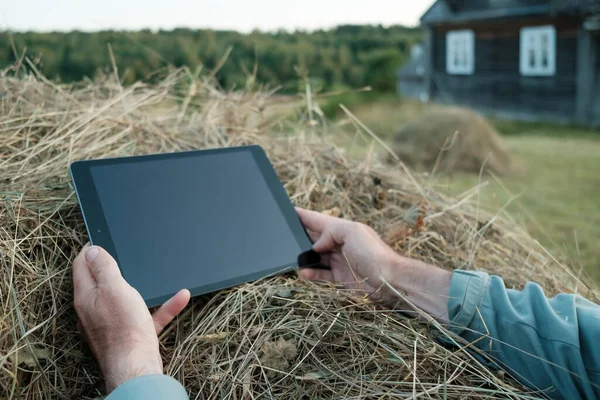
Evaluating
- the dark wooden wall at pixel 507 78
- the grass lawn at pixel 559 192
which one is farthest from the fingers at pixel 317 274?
the dark wooden wall at pixel 507 78

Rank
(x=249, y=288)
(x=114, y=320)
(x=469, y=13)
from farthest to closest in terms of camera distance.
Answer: (x=469, y=13) < (x=249, y=288) < (x=114, y=320)

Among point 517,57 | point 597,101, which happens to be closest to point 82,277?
point 597,101

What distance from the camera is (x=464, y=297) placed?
140 cm

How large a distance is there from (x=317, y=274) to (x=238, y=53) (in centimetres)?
677

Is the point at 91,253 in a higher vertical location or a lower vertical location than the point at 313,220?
higher

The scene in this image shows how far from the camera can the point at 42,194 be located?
1616 mm

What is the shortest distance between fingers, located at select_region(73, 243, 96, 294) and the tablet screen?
0.08 meters

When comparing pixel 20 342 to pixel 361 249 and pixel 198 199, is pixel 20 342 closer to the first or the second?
pixel 198 199

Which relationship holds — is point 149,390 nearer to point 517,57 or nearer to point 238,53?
point 238,53

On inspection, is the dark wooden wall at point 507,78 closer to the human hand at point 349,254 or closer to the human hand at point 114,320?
the human hand at point 349,254

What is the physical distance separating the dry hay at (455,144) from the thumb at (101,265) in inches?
258

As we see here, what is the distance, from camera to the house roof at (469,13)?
44.6 feet

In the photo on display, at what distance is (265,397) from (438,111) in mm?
7571

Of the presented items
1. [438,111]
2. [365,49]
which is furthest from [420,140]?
[365,49]
